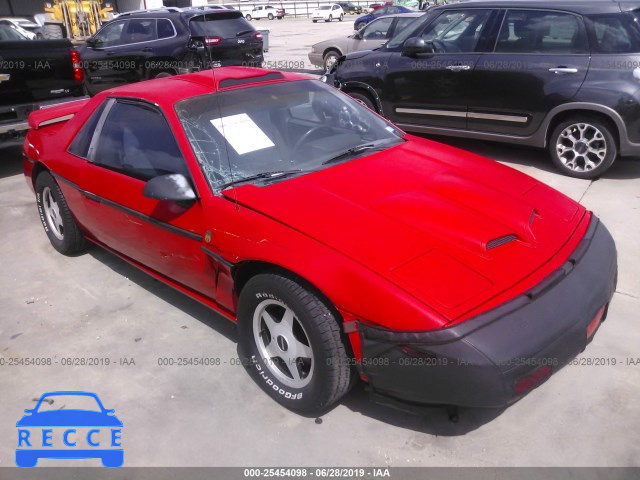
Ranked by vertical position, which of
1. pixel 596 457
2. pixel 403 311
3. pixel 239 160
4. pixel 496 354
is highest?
pixel 239 160

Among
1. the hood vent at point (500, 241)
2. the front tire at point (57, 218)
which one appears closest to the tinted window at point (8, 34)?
the front tire at point (57, 218)

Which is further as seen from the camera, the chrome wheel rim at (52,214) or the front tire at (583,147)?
the front tire at (583,147)

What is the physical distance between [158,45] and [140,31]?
2.37 ft

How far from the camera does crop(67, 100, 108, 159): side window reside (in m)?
3.80

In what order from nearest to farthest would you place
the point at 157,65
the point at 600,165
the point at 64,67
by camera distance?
the point at 600,165, the point at 64,67, the point at 157,65

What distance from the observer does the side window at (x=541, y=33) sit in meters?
5.59

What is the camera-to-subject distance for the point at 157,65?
10148 millimetres

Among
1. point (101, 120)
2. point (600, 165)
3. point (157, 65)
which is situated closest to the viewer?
point (101, 120)

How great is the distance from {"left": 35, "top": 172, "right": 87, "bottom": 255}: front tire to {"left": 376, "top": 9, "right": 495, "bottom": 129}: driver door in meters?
4.14

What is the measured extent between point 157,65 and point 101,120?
23.0 ft

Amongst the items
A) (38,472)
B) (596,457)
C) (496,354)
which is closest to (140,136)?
(38,472)

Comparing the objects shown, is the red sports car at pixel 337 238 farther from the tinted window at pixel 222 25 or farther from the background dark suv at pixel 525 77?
the tinted window at pixel 222 25

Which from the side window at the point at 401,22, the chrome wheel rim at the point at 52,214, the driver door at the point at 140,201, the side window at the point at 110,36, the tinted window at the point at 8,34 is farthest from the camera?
the side window at the point at 401,22

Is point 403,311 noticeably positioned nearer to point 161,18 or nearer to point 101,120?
point 101,120
